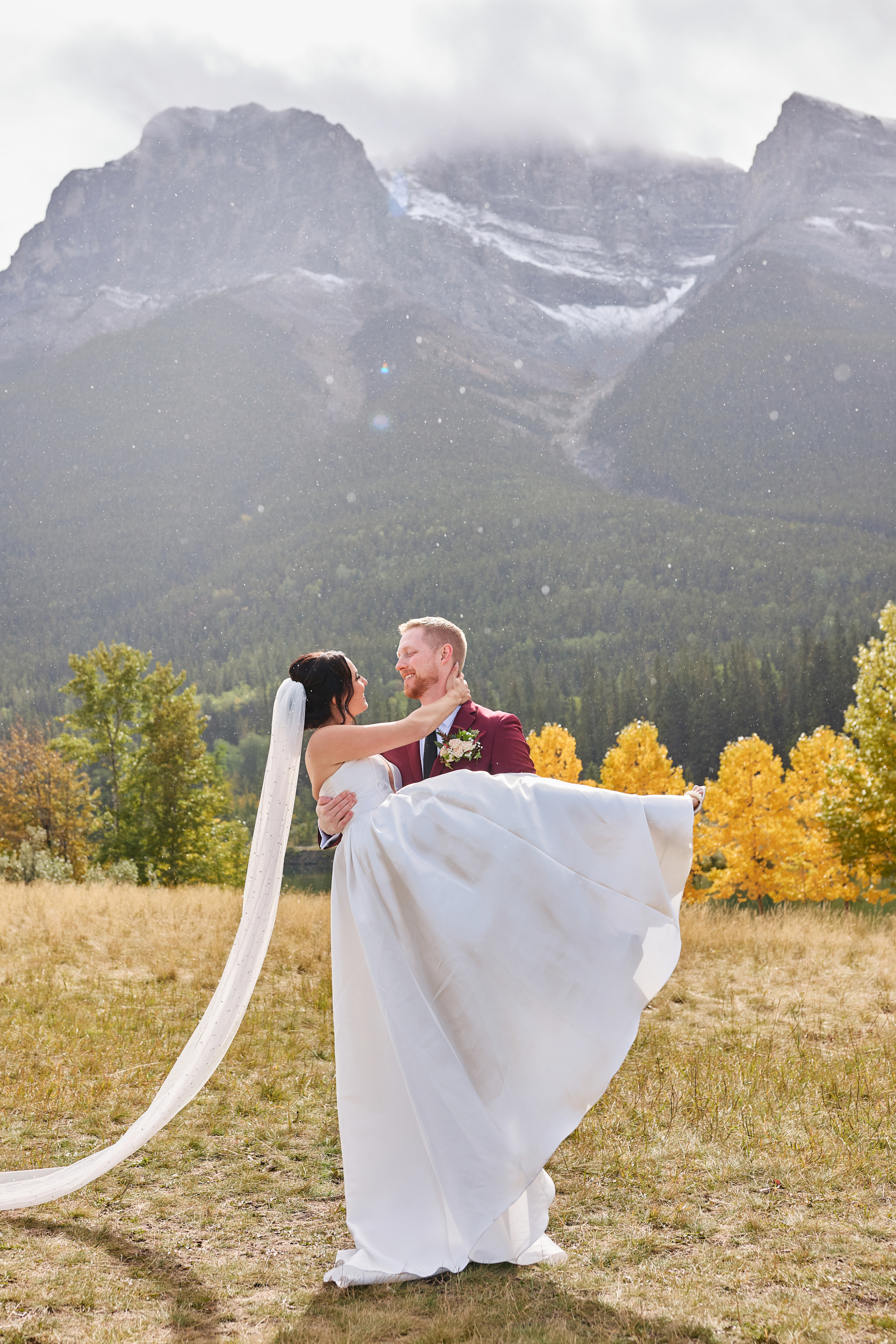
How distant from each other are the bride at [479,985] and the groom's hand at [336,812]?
0.15 metres

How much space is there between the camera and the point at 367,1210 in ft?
13.9

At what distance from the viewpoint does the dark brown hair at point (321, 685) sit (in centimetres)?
475

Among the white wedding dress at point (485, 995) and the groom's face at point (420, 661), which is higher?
the groom's face at point (420, 661)

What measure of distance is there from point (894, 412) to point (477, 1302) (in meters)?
222

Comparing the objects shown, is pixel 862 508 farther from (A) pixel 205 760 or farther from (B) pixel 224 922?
(B) pixel 224 922

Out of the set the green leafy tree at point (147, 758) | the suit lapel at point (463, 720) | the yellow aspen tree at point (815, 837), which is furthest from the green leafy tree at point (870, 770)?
the green leafy tree at point (147, 758)

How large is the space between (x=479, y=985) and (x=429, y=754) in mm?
1322

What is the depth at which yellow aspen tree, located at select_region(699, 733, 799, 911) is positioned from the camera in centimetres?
3162

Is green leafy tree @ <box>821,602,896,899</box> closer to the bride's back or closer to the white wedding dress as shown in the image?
the white wedding dress

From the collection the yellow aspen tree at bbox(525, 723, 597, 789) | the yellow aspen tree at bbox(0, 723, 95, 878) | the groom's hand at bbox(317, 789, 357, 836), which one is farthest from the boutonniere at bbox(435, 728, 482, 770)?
the yellow aspen tree at bbox(525, 723, 597, 789)

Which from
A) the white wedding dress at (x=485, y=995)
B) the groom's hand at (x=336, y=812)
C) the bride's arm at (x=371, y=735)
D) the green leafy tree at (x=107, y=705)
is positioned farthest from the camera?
the green leafy tree at (x=107, y=705)

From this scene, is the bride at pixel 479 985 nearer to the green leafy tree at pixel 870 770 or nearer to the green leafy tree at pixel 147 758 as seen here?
the green leafy tree at pixel 870 770

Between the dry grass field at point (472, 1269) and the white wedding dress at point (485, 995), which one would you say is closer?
the dry grass field at point (472, 1269)

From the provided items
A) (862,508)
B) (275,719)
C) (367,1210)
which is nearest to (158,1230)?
(367,1210)
